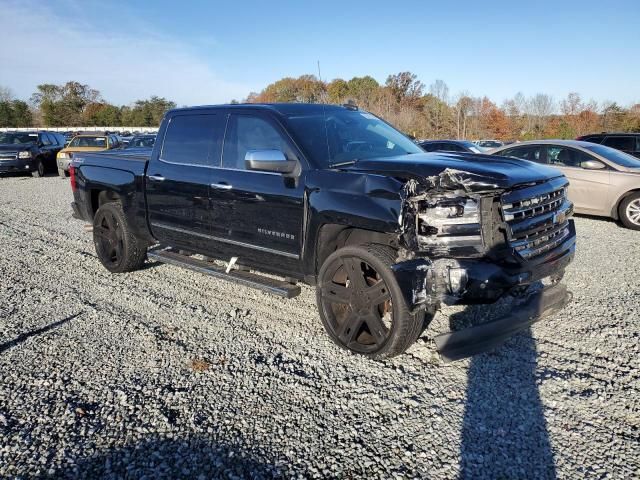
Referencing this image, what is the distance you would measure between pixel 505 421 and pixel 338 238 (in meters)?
1.80

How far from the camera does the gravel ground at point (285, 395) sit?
2.57m

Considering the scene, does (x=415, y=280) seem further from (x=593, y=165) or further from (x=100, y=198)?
(x=593, y=165)

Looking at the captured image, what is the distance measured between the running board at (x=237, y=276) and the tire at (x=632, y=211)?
761 centimetres

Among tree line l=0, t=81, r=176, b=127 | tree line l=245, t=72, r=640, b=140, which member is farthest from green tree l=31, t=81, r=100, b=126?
tree line l=245, t=72, r=640, b=140

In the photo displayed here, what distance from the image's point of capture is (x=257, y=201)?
14.1 feet

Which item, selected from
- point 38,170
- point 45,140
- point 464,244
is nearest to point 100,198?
point 464,244

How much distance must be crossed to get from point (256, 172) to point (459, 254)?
2.00 metres

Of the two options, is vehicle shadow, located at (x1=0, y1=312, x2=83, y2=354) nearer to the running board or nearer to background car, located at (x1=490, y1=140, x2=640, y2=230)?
the running board

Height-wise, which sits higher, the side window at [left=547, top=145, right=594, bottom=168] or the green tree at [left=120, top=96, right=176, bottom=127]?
the green tree at [left=120, top=96, right=176, bottom=127]

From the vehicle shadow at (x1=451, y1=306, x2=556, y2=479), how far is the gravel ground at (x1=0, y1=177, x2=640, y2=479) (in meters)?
0.01

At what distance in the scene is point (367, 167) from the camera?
376 cm

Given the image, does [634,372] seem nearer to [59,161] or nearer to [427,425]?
[427,425]

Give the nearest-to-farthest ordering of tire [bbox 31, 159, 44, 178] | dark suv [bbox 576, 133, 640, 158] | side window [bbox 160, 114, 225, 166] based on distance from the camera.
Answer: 1. side window [bbox 160, 114, 225, 166]
2. dark suv [bbox 576, 133, 640, 158]
3. tire [bbox 31, 159, 44, 178]

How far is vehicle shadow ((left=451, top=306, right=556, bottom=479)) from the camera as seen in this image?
251 centimetres
